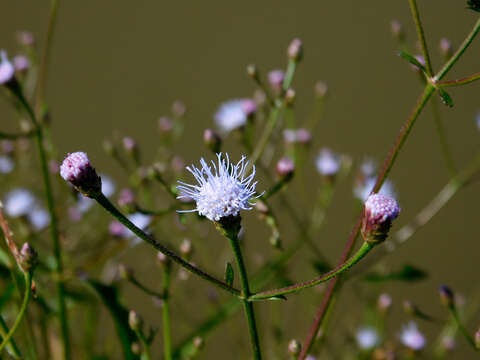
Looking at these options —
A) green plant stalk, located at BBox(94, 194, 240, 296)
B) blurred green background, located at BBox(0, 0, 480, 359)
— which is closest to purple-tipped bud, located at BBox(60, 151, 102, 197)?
green plant stalk, located at BBox(94, 194, 240, 296)

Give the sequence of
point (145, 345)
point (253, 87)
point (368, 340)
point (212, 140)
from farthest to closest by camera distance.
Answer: point (253, 87) → point (368, 340) → point (212, 140) → point (145, 345)

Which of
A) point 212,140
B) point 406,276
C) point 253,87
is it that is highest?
point 253,87

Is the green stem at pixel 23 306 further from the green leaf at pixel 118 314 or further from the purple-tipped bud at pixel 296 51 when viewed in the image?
the purple-tipped bud at pixel 296 51

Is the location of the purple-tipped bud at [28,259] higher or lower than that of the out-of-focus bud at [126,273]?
lower

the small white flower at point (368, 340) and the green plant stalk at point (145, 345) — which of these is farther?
the small white flower at point (368, 340)

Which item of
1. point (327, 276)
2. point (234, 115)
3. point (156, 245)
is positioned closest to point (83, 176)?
point (156, 245)

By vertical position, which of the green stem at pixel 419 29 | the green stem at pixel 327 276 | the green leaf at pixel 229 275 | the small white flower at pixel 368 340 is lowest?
the green stem at pixel 327 276

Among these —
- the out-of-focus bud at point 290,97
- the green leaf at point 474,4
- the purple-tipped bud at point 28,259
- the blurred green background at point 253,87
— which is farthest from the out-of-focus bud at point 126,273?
the blurred green background at point 253,87

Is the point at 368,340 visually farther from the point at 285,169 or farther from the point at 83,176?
the point at 83,176
